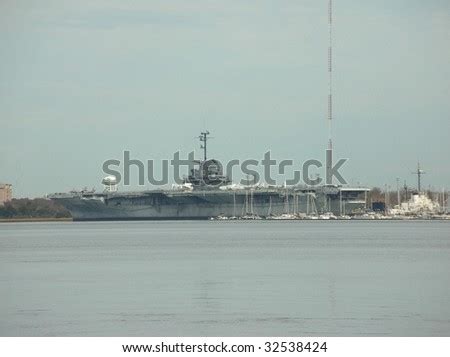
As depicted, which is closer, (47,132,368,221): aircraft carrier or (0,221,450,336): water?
(0,221,450,336): water

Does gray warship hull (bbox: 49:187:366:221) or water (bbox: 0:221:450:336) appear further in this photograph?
gray warship hull (bbox: 49:187:366:221)

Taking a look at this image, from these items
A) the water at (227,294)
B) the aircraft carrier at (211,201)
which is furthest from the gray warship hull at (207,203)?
the water at (227,294)

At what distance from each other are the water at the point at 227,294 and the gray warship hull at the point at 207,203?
69.4 metres

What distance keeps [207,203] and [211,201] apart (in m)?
1.06

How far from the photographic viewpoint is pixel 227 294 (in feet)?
97.0

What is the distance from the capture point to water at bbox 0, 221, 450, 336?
23.1 m

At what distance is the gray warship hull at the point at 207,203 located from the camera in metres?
120

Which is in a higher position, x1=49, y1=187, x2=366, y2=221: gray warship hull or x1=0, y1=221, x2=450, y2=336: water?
x1=49, y1=187, x2=366, y2=221: gray warship hull

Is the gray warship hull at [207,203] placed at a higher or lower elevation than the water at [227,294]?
higher

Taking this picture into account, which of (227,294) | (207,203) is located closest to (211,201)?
(207,203)

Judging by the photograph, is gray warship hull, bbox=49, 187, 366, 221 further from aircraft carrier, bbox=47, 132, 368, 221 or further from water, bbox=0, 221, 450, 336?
water, bbox=0, 221, 450, 336

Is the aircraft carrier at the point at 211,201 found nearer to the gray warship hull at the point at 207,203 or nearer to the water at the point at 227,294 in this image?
the gray warship hull at the point at 207,203

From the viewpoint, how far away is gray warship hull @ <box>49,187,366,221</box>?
119938 mm

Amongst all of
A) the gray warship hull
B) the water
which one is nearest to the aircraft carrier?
the gray warship hull
